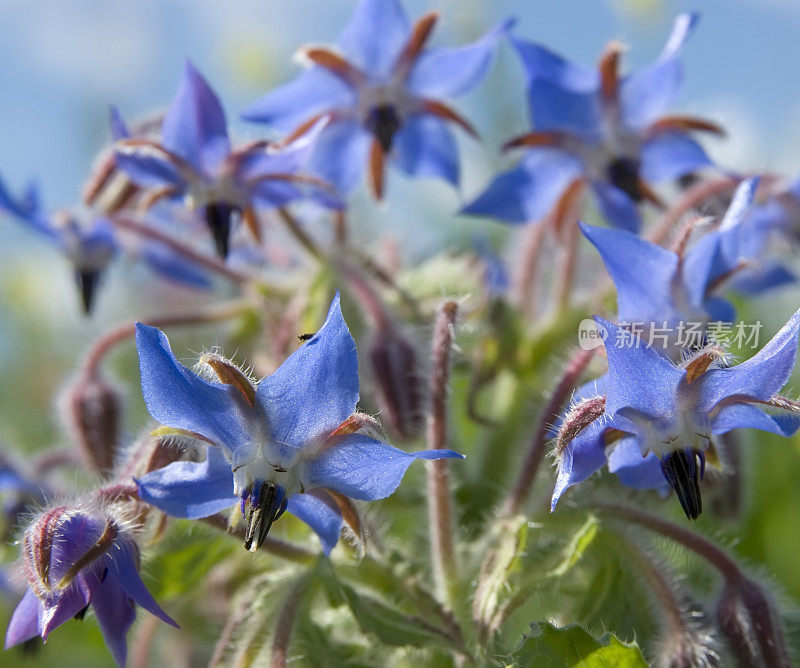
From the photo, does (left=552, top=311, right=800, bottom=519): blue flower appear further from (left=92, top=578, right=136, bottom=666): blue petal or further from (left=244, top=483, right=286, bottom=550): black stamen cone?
(left=92, top=578, right=136, bottom=666): blue petal

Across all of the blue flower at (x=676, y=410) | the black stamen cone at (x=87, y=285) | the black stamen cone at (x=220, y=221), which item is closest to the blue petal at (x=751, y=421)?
the blue flower at (x=676, y=410)

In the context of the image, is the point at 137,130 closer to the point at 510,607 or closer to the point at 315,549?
the point at 315,549

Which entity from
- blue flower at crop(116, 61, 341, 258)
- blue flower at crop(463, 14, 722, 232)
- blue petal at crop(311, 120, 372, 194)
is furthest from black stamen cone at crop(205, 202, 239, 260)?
blue flower at crop(463, 14, 722, 232)

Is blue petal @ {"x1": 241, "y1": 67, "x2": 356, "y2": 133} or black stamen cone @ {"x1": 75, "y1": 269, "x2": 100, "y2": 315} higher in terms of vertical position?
blue petal @ {"x1": 241, "y1": 67, "x2": 356, "y2": 133}

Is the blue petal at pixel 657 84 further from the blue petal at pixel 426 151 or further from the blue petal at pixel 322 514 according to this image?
the blue petal at pixel 322 514

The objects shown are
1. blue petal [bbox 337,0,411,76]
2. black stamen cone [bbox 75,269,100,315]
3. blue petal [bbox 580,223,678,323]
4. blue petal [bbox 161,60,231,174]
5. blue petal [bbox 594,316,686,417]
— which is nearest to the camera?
blue petal [bbox 594,316,686,417]
